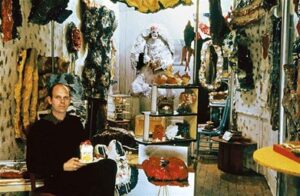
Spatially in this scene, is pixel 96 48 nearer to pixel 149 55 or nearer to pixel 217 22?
pixel 217 22

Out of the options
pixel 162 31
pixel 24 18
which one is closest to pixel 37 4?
pixel 24 18

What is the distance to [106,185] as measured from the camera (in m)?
3.60

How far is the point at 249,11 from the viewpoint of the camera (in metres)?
6.40

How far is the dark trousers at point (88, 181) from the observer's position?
11.6 ft

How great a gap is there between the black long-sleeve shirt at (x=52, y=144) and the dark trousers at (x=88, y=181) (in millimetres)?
81

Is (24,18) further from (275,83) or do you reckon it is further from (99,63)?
(275,83)

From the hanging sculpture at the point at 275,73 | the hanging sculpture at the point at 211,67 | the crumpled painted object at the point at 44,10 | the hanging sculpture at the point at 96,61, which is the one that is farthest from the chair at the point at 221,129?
the crumpled painted object at the point at 44,10

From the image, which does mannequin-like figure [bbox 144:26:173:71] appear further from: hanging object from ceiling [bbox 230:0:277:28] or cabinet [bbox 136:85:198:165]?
cabinet [bbox 136:85:198:165]

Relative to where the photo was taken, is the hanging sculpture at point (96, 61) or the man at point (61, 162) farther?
the hanging sculpture at point (96, 61)

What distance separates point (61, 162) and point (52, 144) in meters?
0.16

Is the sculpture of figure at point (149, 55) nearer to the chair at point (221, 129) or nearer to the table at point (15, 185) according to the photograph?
the chair at point (221, 129)

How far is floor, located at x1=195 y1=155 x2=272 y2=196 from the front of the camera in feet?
19.8

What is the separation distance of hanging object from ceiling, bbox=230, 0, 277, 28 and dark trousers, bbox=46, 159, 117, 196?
9.87ft

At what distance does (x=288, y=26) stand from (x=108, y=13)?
291cm
